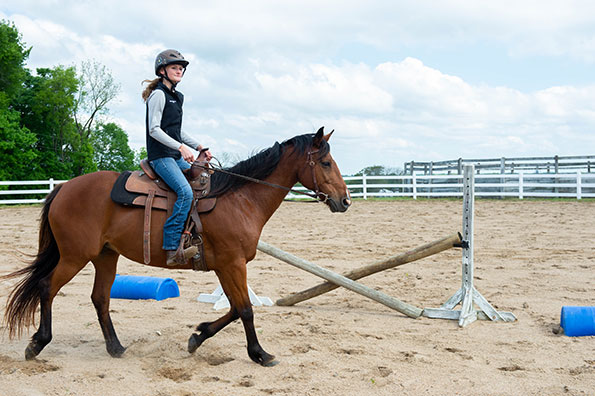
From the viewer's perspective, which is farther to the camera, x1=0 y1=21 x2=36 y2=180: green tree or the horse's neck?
x1=0 y1=21 x2=36 y2=180: green tree

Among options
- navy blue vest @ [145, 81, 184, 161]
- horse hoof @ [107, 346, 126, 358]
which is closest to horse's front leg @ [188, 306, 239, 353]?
horse hoof @ [107, 346, 126, 358]

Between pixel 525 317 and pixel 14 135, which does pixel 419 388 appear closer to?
pixel 525 317

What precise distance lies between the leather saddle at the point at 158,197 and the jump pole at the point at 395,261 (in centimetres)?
226

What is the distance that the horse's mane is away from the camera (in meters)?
5.07

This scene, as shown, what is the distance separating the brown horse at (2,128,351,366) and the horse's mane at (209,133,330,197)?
11mm

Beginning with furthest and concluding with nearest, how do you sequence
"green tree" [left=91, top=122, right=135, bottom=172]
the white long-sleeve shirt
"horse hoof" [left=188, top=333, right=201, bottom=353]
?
"green tree" [left=91, top=122, right=135, bottom=172] < "horse hoof" [left=188, top=333, right=201, bottom=353] < the white long-sleeve shirt

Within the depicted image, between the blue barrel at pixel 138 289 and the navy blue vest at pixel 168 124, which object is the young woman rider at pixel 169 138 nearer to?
the navy blue vest at pixel 168 124

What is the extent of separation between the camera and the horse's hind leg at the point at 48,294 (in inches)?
188

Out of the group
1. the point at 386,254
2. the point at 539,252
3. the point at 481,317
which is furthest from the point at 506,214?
the point at 481,317

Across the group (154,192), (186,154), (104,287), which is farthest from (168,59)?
(104,287)

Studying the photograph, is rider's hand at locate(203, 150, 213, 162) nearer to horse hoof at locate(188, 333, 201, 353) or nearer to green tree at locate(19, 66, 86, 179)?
horse hoof at locate(188, 333, 201, 353)

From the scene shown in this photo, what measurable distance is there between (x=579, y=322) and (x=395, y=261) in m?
2.16

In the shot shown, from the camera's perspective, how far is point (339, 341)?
17.8 ft

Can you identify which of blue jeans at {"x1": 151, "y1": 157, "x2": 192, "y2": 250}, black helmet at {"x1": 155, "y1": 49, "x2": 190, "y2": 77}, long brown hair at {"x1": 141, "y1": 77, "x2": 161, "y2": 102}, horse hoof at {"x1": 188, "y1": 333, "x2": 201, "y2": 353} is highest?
black helmet at {"x1": 155, "y1": 49, "x2": 190, "y2": 77}
